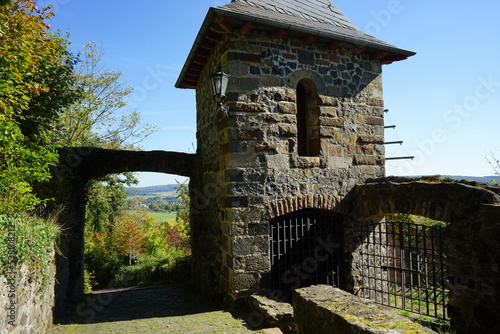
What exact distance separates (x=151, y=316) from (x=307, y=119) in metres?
4.44

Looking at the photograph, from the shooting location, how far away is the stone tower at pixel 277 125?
17.4 feet

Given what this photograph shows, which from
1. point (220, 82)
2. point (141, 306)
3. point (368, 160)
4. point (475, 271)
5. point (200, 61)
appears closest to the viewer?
point (475, 271)

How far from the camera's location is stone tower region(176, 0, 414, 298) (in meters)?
5.29

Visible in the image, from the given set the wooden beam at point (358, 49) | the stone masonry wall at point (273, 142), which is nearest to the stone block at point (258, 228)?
the stone masonry wall at point (273, 142)

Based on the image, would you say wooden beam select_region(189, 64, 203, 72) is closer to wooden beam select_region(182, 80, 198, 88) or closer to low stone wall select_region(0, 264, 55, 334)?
wooden beam select_region(182, 80, 198, 88)

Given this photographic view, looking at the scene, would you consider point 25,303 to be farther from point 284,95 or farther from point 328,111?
point 328,111

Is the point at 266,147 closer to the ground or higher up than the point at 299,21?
closer to the ground

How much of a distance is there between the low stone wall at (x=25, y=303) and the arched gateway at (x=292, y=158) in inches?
61.0

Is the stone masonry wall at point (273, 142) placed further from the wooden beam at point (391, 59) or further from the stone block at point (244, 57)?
the wooden beam at point (391, 59)

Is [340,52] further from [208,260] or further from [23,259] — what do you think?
[23,259]

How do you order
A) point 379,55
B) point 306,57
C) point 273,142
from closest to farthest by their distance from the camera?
1. point 273,142
2. point 306,57
3. point 379,55

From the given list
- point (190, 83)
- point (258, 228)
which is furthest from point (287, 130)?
point (190, 83)

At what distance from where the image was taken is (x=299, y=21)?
5.77 m

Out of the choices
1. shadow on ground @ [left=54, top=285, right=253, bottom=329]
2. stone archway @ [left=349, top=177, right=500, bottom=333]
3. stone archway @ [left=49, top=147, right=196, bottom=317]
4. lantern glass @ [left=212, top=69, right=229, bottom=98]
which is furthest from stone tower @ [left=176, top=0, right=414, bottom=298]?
stone archway @ [left=349, top=177, right=500, bottom=333]
